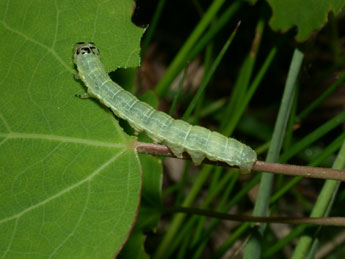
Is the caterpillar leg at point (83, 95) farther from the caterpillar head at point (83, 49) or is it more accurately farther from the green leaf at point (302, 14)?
the green leaf at point (302, 14)

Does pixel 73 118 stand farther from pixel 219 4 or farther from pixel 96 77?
pixel 219 4

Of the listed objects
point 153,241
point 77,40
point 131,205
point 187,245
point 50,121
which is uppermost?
point 77,40

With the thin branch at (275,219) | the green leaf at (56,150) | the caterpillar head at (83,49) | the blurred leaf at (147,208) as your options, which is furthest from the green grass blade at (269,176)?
the caterpillar head at (83,49)

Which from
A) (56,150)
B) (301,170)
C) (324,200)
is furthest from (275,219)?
(56,150)

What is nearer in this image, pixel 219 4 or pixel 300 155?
pixel 219 4

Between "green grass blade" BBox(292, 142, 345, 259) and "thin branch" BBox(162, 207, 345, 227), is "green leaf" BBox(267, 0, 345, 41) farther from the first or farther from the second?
"thin branch" BBox(162, 207, 345, 227)

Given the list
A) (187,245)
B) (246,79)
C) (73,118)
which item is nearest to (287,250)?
(187,245)
